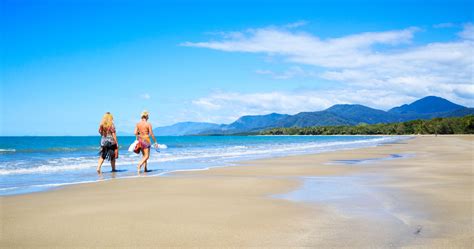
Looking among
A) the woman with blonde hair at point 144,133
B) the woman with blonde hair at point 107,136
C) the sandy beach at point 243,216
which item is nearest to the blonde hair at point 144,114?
the woman with blonde hair at point 144,133

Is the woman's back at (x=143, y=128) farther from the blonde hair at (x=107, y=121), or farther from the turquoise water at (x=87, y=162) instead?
the turquoise water at (x=87, y=162)

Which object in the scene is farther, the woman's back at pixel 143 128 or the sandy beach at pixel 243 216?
the woman's back at pixel 143 128

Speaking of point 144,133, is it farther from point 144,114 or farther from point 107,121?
point 107,121

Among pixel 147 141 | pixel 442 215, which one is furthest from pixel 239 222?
pixel 147 141

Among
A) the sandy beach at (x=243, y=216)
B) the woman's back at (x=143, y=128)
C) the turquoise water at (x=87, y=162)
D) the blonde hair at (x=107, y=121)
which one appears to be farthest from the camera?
the woman's back at (x=143, y=128)

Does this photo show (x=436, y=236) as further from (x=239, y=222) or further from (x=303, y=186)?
(x=303, y=186)

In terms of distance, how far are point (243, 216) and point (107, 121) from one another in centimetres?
1007

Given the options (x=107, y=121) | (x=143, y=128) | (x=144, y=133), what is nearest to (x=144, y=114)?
(x=143, y=128)

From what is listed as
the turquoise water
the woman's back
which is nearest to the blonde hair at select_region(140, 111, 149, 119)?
the woman's back

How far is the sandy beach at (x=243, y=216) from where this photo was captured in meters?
5.55

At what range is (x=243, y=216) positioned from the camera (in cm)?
709

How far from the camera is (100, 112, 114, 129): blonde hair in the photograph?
15.6 m

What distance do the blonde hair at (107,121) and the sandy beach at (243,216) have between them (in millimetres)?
4649

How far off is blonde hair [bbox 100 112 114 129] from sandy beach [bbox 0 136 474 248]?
4649 millimetres
